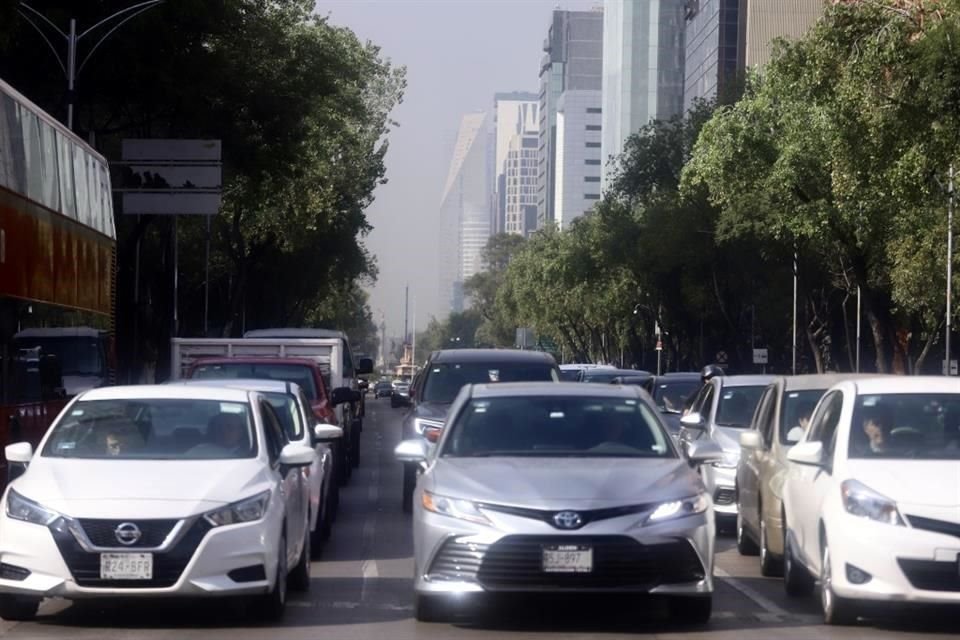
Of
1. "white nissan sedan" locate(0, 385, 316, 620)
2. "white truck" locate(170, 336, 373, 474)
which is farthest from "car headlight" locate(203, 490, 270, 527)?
"white truck" locate(170, 336, 373, 474)

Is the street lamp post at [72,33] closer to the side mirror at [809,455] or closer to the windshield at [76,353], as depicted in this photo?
the windshield at [76,353]

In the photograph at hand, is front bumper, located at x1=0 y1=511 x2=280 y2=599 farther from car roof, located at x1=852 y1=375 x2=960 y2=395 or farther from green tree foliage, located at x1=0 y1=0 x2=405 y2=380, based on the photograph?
green tree foliage, located at x1=0 y1=0 x2=405 y2=380

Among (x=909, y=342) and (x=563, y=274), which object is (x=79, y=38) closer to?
(x=909, y=342)

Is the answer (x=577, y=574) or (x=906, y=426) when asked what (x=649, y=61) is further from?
(x=577, y=574)

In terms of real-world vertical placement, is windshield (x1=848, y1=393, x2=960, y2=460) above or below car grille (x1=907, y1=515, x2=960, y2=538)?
above

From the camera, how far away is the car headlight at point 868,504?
33.7 feet

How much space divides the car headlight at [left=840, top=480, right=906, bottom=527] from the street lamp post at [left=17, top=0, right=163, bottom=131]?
26.7 meters

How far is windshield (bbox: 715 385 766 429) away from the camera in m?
18.9

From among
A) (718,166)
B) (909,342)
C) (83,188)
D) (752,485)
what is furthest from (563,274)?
(752,485)

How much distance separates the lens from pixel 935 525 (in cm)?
1010

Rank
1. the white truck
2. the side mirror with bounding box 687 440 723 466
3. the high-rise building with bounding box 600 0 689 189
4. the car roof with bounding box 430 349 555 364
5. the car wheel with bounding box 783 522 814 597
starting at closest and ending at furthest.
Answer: the side mirror with bounding box 687 440 723 466
the car wheel with bounding box 783 522 814 597
the car roof with bounding box 430 349 555 364
the white truck
the high-rise building with bounding box 600 0 689 189

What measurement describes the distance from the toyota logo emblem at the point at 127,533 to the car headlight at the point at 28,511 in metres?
0.40

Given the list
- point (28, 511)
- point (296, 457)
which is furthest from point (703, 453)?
point (28, 511)

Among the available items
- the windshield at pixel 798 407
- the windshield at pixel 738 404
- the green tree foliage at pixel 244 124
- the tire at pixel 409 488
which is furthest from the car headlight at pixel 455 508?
the green tree foliage at pixel 244 124
